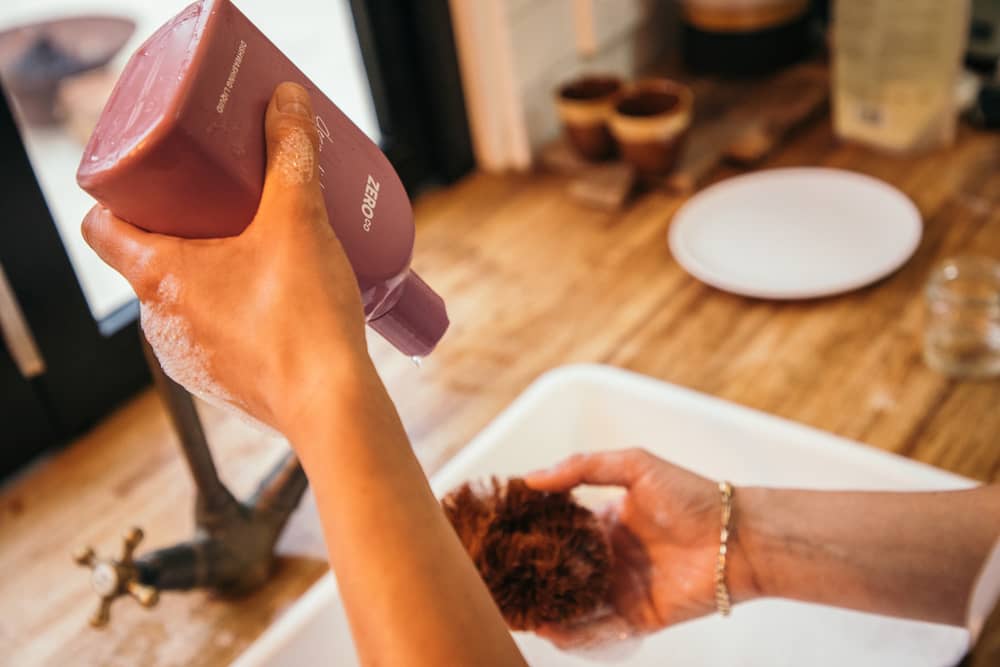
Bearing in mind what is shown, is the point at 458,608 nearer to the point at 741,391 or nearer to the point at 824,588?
the point at 824,588

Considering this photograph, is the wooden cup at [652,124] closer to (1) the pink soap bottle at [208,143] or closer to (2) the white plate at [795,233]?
(2) the white plate at [795,233]

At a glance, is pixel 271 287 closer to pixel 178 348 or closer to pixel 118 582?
pixel 178 348

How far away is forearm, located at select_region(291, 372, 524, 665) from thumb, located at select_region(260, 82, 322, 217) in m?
0.08

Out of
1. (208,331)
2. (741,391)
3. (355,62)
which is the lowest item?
(741,391)

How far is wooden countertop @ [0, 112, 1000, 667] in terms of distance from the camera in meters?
0.77

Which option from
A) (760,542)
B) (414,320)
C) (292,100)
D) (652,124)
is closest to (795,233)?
(652,124)

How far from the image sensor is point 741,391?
0.90 meters

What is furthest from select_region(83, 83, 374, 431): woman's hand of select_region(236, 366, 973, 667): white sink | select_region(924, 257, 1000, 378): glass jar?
select_region(924, 257, 1000, 378): glass jar

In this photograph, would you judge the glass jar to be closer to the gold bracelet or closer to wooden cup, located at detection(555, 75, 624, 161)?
the gold bracelet

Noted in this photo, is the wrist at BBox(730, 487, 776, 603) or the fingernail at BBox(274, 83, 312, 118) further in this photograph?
the wrist at BBox(730, 487, 776, 603)

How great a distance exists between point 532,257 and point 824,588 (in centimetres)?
60

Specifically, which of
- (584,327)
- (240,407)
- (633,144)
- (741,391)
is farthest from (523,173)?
(240,407)

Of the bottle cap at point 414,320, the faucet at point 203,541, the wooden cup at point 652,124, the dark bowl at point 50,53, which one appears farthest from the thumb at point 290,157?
the wooden cup at point 652,124

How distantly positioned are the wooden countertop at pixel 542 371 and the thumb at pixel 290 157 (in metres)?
0.46
